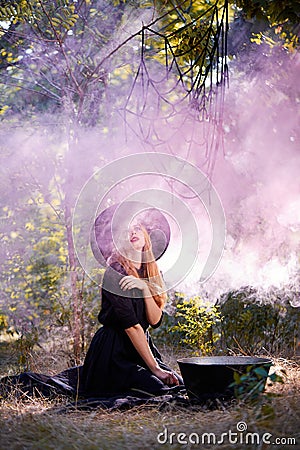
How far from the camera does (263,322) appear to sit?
4.77 m

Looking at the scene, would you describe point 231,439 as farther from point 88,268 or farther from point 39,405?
point 88,268

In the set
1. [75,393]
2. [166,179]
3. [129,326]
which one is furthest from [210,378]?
[166,179]

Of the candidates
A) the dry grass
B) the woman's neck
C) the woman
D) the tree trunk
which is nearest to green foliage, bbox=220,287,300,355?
the tree trunk

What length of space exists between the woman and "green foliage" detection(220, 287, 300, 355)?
1246 millimetres

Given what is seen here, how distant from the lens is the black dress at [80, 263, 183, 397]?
3375 millimetres

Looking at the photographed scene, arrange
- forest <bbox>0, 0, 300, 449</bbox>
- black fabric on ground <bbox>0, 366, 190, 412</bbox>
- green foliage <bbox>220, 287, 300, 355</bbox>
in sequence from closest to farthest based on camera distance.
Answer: black fabric on ground <bbox>0, 366, 190, 412</bbox> → forest <bbox>0, 0, 300, 449</bbox> → green foliage <bbox>220, 287, 300, 355</bbox>

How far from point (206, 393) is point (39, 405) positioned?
855 mm

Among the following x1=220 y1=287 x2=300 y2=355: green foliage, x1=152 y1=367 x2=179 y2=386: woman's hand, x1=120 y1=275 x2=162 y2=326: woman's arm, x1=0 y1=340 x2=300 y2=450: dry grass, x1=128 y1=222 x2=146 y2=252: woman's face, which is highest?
x1=128 y1=222 x2=146 y2=252: woman's face

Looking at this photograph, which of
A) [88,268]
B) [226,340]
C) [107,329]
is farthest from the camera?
[88,268]

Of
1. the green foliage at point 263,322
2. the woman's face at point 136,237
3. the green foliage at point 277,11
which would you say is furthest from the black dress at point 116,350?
the green foliage at point 277,11

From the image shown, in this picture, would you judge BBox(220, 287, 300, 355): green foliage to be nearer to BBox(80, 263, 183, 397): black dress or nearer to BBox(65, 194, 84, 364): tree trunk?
BBox(65, 194, 84, 364): tree trunk

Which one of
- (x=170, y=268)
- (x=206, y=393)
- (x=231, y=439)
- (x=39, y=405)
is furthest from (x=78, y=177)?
(x=231, y=439)

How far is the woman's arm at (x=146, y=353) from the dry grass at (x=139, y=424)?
366 millimetres

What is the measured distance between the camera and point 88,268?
5406mm
